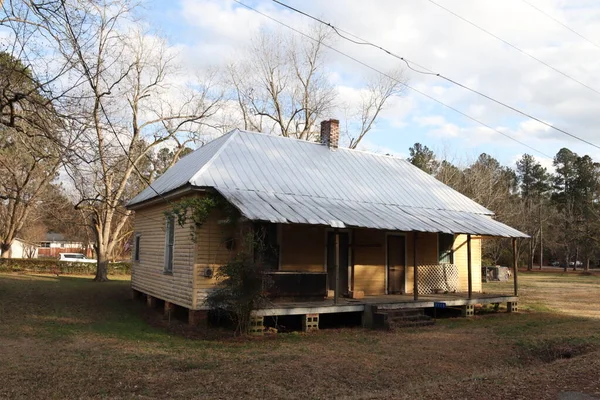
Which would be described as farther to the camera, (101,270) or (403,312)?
(101,270)

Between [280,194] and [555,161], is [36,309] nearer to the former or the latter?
[280,194]

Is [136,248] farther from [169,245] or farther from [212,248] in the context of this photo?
[212,248]

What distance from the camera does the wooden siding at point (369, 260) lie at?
15.5 m

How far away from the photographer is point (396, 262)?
54.0 ft

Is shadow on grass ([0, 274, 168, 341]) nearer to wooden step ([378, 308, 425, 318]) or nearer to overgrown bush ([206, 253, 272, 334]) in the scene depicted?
overgrown bush ([206, 253, 272, 334])

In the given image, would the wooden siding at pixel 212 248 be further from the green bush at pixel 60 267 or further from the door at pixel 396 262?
the green bush at pixel 60 267

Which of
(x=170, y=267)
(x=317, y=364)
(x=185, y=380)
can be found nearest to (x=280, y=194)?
(x=170, y=267)

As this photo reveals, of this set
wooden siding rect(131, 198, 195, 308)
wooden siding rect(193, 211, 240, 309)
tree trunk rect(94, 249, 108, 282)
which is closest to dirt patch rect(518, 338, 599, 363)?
wooden siding rect(193, 211, 240, 309)

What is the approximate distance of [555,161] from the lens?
67.9 meters

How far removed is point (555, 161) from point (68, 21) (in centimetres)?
7036

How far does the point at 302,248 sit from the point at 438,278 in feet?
18.6

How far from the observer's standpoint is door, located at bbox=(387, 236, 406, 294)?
53.4ft

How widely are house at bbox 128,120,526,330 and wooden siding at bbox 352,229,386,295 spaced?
3cm

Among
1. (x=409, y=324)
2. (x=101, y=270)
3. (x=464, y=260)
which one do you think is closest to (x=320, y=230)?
(x=409, y=324)
